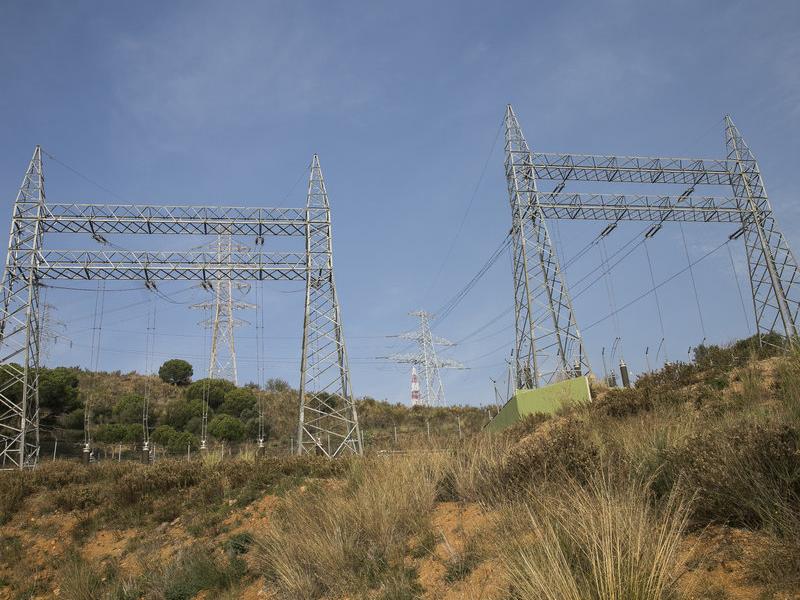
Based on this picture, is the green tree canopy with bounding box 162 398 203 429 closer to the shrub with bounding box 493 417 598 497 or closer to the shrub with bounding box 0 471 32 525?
the shrub with bounding box 0 471 32 525

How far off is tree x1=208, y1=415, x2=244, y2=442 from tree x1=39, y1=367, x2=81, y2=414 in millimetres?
8457

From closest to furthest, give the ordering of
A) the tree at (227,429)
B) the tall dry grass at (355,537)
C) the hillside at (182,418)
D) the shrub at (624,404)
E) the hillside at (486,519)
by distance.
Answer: the hillside at (486,519), the tall dry grass at (355,537), the shrub at (624,404), the hillside at (182,418), the tree at (227,429)

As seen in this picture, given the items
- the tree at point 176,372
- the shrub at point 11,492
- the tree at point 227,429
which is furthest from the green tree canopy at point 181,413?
the shrub at point 11,492

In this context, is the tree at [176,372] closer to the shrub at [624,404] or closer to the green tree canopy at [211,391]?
the green tree canopy at [211,391]

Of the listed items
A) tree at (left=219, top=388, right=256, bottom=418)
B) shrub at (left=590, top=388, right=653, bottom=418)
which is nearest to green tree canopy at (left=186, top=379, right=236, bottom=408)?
tree at (left=219, top=388, right=256, bottom=418)

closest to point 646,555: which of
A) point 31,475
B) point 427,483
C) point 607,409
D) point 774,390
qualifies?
point 427,483

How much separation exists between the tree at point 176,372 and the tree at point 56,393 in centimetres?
1760

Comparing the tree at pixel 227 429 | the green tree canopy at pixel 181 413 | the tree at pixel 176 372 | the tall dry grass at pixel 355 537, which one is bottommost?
the tall dry grass at pixel 355 537

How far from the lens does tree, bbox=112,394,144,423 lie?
35.7 metres

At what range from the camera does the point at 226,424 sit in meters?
34.1

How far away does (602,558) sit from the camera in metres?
3.97

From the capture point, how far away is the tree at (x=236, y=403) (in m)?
39.1

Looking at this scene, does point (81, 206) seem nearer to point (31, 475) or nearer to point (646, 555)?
point (31, 475)

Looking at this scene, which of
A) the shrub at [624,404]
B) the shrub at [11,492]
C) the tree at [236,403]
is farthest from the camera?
the tree at [236,403]
